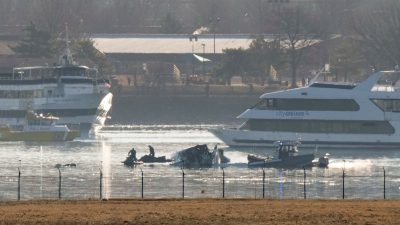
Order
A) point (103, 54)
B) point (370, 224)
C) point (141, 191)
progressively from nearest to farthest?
1. point (370, 224)
2. point (141, 191)
3. point (103, 54)

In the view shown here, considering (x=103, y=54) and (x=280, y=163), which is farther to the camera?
(x=103, y=54)

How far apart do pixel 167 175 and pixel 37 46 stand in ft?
269

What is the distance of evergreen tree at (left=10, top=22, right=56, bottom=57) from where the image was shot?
17112cm

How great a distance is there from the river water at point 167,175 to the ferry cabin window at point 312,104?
2986mm

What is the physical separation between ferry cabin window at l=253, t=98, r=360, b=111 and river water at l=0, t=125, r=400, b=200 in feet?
9.80

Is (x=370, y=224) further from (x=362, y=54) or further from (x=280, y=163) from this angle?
(x=362, y=54)

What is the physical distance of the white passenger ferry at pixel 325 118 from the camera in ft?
379

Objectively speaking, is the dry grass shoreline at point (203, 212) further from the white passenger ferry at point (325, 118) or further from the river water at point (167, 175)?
the white passenger ferry at point (325, 118)

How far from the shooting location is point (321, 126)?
116 meters

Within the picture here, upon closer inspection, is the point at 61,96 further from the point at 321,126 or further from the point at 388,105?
the point at 388,105

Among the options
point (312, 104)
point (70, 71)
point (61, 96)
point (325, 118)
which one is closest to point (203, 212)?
point (312, 104)

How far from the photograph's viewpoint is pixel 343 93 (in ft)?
381

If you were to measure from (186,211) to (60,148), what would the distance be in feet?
190

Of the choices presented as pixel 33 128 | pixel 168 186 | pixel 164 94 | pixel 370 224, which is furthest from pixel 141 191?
pixel 164 94
